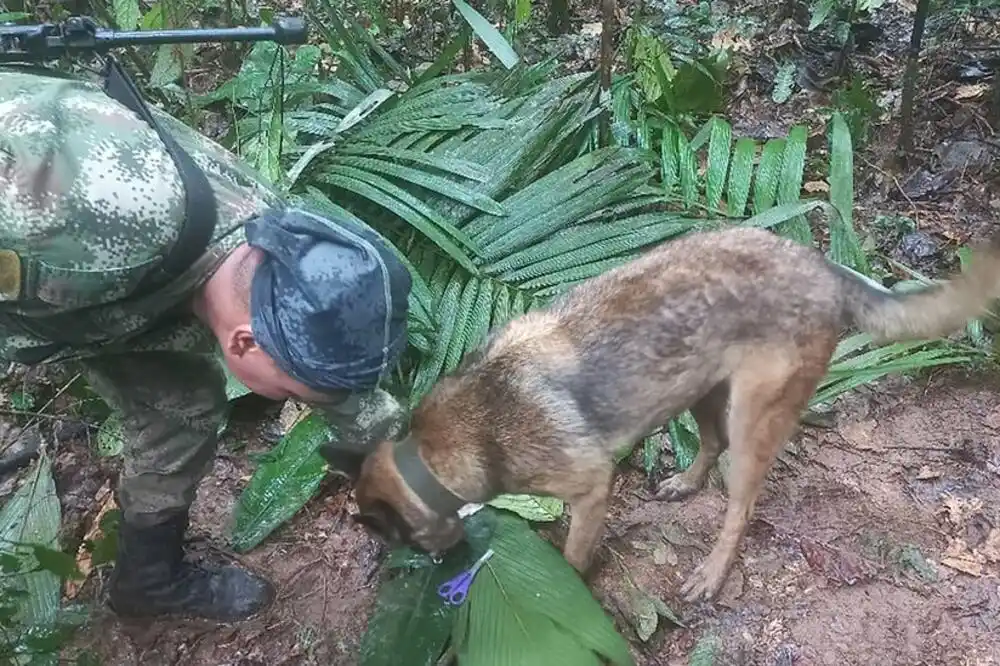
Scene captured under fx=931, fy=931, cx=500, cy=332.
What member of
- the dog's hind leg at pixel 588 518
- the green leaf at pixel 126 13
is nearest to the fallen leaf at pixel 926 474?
the dog's hind leg at pixel 588 518

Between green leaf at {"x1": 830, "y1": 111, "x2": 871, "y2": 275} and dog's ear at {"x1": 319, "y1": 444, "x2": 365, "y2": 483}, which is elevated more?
dog's ear at {"x1": 319, "y1": 444, "x2": 365, "y2": 483}

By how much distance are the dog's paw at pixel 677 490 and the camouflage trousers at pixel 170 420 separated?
145 centimetres

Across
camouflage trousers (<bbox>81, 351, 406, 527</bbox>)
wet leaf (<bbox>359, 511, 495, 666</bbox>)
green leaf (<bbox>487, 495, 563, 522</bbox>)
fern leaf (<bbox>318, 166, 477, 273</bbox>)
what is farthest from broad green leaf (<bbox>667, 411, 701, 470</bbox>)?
camouflage trousers (<bbox>81, 351, 406, 527</bbox>)

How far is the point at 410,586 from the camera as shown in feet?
11.2

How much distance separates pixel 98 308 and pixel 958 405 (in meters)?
3.83

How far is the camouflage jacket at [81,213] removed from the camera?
226 cm

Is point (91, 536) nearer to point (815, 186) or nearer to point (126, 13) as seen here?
point (126, 13)

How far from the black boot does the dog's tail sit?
2506 mm

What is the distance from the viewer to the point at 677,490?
412 cm

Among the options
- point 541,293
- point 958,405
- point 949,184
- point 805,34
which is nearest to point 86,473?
point 541,293

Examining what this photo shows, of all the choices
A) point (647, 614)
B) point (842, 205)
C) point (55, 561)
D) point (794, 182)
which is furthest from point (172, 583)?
point (842, 205)

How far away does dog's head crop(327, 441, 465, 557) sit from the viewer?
3.09 metres

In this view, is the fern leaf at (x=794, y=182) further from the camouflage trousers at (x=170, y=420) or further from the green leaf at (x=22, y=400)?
the green leaf at (x=22, y=400)

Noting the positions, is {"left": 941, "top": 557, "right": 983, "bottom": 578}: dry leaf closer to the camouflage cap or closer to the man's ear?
the camouflage cap
